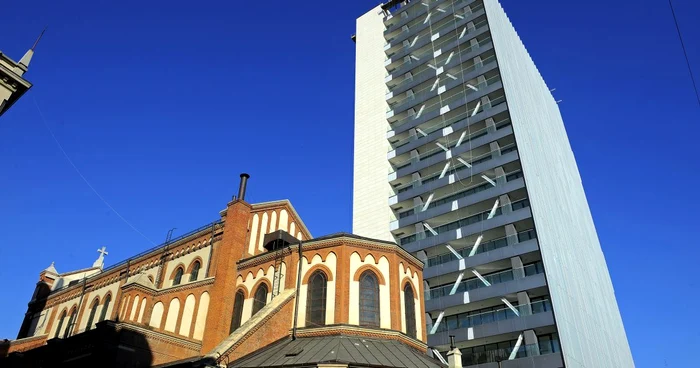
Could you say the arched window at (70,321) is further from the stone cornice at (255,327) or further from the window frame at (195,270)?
the stone cornice at (255,327)

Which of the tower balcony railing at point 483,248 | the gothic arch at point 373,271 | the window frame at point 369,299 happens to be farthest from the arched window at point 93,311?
the tower balcony railing at point 483,248

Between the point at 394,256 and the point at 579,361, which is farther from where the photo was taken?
the point at 579,361

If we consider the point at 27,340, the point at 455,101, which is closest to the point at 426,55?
the point at 455,101

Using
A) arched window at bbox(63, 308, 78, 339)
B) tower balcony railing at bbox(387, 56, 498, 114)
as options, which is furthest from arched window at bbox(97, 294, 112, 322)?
tower balcony railing at bbox(387, 56, 498, 114)

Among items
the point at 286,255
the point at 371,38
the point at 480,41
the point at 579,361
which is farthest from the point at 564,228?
the point at 371,38

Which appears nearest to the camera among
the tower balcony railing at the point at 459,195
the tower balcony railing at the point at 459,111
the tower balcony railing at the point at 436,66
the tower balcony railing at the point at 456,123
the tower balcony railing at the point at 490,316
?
the tower balcony railing at the point at 490,316

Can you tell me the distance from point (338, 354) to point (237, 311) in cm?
889

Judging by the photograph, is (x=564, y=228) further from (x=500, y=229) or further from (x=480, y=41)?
(x=480, y=41)

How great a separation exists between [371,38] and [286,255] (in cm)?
4873

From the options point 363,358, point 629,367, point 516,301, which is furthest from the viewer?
point 629,367

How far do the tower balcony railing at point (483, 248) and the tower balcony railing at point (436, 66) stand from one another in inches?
844

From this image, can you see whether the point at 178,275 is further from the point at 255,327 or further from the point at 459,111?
the point at 459,111

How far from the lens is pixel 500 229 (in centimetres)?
4262

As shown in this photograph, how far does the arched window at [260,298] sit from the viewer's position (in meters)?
26.2
